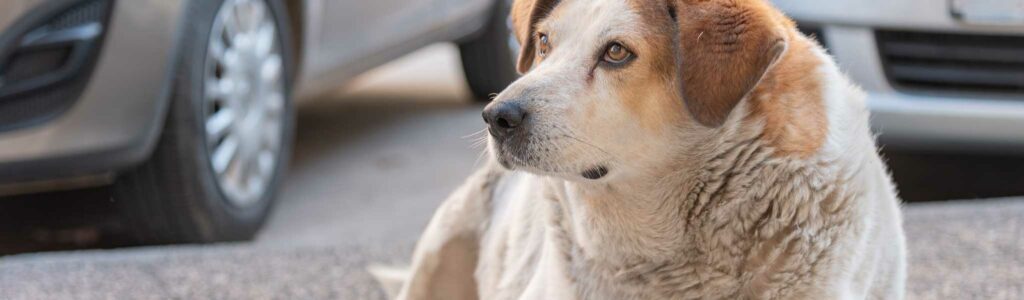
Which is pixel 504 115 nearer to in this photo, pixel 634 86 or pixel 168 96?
pixel 634 86

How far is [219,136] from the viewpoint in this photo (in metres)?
4.95

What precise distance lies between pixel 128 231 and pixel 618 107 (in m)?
2.93

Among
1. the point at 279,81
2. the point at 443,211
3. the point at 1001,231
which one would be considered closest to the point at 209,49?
the point at 279,81

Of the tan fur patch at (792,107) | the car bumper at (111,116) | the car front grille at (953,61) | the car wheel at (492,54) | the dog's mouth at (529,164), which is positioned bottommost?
the car wheel at (492,54)

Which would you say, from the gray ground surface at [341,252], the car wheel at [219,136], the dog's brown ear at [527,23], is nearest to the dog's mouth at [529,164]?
the dog's brown ear at [527,23]

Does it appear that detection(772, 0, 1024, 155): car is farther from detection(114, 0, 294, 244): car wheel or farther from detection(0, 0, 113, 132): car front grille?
detection(0, 0, 113, 132): car front grille

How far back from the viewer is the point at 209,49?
15.6ft

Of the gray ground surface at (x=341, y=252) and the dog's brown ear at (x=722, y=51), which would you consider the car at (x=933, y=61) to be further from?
the dog's brown ear at (x=722, y=51)

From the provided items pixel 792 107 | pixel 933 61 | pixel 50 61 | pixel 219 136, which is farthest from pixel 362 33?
pixel 792 107

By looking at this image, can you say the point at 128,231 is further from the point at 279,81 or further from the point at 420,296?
the point at 420,296

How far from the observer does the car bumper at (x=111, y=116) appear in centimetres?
430

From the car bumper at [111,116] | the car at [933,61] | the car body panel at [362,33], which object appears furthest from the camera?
the car body panel at [362,33]

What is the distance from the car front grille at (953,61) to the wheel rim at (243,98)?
7.64 feet

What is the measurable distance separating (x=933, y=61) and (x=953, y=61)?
77 mm
